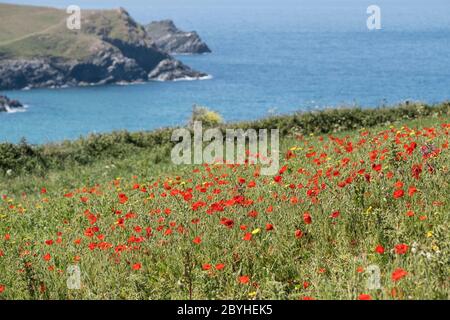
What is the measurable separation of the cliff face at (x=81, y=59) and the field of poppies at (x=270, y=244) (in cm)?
15612

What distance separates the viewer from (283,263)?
569 cm

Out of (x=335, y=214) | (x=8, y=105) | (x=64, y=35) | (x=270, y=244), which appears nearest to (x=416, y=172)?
(x=335, y=214)

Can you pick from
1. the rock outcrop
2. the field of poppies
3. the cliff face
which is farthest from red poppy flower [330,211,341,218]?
the cliff face

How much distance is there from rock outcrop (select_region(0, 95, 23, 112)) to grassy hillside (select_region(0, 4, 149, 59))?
1634 inches

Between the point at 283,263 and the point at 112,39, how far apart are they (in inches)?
7140

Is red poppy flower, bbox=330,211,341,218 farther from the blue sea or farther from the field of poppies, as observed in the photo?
the blue sea

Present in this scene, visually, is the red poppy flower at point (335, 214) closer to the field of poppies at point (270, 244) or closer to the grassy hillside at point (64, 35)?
the field of poppies at point (270, 244)

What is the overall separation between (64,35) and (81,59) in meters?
17.4

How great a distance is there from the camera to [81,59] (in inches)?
6476

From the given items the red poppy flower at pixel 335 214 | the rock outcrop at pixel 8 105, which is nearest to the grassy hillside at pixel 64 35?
the rock outcrop at pixel 8 105

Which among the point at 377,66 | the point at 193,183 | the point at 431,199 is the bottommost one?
the point at 377,66

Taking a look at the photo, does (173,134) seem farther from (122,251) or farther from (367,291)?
(367,291)
